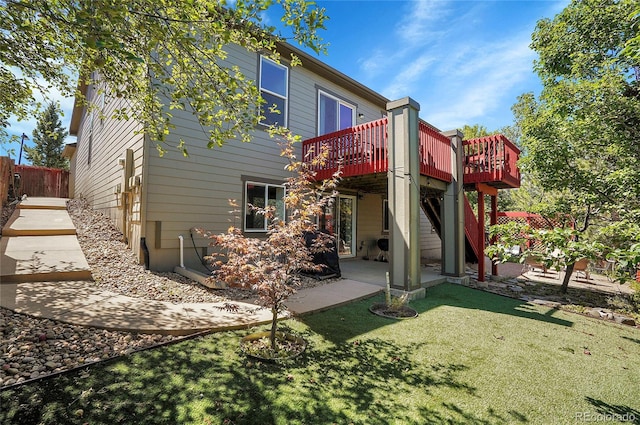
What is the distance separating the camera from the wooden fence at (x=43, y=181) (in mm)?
17547

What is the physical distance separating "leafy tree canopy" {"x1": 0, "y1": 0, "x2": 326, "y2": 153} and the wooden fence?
16.9 meters

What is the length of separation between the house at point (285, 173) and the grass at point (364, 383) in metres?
2.35

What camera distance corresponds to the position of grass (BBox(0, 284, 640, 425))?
2.31m

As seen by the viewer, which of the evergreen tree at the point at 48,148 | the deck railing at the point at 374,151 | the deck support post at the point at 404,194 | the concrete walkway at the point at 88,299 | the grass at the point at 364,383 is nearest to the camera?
the grass at the point at 364,383

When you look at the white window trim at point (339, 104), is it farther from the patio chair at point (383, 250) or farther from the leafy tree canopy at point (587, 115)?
the leafy tree canopy at point (587, 115)

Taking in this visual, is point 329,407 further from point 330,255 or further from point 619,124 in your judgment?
point 619,124

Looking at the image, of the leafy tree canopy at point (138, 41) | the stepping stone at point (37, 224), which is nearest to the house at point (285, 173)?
the stepping stone at point (37, 224)

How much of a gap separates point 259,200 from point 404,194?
3890mm

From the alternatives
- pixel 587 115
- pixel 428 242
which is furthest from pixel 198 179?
pixel 428 242

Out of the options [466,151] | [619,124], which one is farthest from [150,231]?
[619,124]

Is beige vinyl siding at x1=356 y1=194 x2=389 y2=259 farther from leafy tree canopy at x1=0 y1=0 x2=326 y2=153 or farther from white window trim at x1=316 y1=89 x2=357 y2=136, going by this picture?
leafy tree canopy at x1=0 y1=0 x2=326 y2=153

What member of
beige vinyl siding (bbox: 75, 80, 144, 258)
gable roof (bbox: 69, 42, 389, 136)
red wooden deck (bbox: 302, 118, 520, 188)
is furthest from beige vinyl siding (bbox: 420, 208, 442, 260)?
beige vinyl siding (bbox: 75, 80, 144, 258)

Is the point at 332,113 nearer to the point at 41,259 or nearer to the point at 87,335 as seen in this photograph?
the point at 41,259

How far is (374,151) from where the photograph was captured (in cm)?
685
